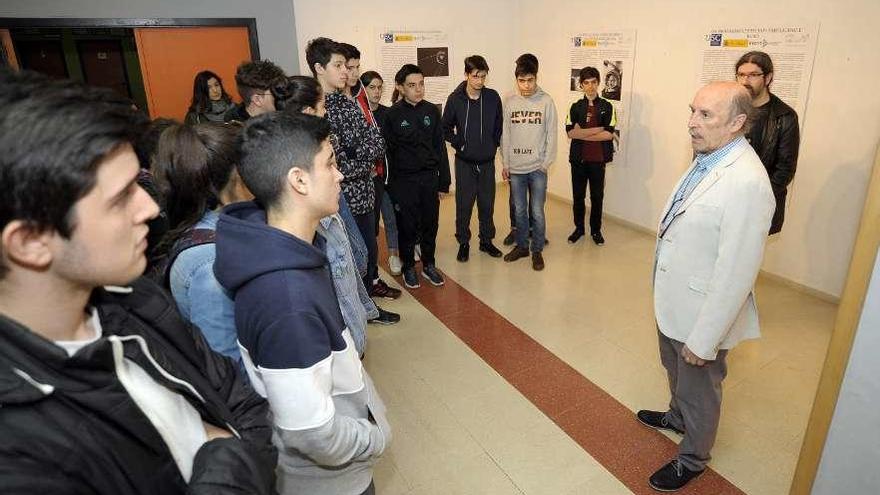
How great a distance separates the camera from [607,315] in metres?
3.52

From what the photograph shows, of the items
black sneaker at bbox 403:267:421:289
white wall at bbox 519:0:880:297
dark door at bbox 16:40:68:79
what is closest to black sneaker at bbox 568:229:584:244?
white wall at bbox 519:0:880:297

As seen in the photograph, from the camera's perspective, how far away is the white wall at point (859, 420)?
1.05m

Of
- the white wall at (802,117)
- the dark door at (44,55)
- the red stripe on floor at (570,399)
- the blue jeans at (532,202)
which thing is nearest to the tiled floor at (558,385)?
the red stripe on floor at (570,399)

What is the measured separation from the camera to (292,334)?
1.04 meters

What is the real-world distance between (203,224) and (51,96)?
0.79 metres

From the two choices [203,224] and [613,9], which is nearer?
[203,224]

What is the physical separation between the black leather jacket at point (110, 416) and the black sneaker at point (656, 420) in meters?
2.02

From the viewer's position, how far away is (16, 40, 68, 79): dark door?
5.18m

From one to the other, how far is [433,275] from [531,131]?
1.51m

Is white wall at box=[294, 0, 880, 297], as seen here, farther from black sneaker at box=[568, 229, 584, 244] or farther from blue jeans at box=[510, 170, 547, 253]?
blue jeans at box=[510, 170, 547, 253]

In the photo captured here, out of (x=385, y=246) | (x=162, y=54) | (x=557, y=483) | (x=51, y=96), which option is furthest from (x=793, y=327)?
(x=162, y=54)

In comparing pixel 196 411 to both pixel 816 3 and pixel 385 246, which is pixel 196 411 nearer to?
pixel 385 246

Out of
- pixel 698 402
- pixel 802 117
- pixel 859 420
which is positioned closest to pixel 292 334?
pixel 859 420

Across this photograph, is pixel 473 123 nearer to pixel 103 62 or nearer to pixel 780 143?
pixel 780 143
